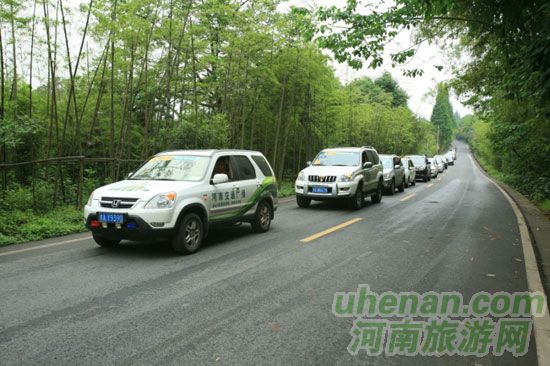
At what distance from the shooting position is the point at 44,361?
3.13m

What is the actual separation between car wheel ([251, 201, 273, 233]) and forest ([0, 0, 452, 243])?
3651mm

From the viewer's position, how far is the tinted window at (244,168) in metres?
8.20

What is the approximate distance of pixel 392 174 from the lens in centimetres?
1800

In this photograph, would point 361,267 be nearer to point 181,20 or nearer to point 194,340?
point 194,340

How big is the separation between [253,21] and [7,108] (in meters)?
8.08

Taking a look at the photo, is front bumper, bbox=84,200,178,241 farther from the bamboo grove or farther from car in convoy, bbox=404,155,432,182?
car in convoy, bbox=404,155,432,182

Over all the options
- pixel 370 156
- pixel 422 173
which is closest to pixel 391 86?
pixel 422 173

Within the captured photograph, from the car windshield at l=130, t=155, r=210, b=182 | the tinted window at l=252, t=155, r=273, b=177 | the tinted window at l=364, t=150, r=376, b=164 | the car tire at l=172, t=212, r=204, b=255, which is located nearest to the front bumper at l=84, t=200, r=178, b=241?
the car tire at l=172, t=212, r=204, b=255

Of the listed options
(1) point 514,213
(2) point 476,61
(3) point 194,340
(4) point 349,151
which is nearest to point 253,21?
(4) point 349,151

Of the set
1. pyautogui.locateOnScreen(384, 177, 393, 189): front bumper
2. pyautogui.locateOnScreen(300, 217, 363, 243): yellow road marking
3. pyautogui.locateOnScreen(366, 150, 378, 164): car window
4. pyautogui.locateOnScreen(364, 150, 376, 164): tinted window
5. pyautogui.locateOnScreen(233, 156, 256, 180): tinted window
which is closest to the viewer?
pyautogui.locateOnScreen(300, 217, 363, 243): yellow road marking

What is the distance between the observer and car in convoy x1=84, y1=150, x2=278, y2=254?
20.3 ft

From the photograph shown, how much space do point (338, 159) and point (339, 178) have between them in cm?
147

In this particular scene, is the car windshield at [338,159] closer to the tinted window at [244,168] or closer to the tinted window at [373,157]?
the tinted window at [373,157]

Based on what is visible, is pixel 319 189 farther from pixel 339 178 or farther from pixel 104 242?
pixel 104 242
